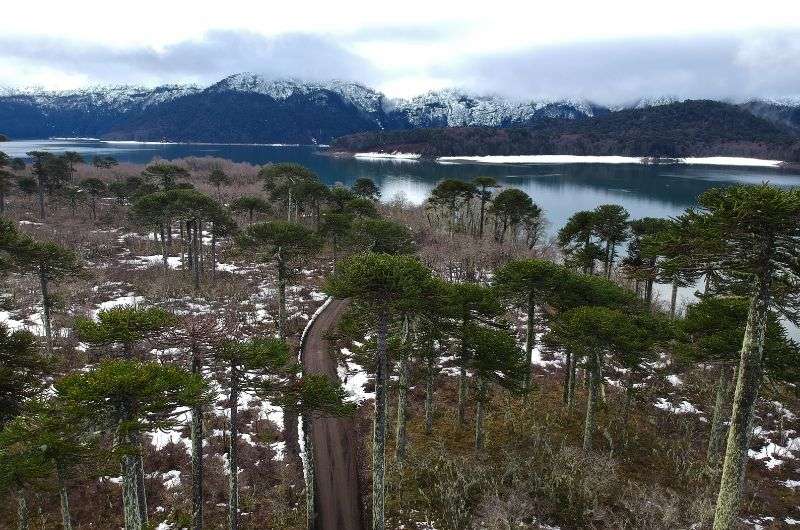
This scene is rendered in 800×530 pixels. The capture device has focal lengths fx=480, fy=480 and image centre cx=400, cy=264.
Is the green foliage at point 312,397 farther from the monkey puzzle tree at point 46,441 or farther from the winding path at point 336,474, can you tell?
the winding path at point 336,474

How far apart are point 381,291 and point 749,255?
11.1m

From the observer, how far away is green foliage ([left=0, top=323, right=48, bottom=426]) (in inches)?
610

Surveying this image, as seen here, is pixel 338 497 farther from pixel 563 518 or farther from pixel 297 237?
pixel 297 237

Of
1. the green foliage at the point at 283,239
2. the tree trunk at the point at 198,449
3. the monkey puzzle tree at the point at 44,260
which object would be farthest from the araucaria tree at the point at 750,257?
the monkey puzzle tree at the point at 44,260

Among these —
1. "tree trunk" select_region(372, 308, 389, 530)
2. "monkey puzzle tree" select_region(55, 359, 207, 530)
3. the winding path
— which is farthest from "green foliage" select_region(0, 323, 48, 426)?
the winding path

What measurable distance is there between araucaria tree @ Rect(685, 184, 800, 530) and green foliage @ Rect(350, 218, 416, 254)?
25297 millimetres

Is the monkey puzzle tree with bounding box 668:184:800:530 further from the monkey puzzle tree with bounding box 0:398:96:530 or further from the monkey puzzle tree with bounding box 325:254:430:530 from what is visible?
the monkey puzzle tree with bounding box 0:398:96:530

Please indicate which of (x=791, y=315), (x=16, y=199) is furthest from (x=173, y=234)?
(x=791, y=315)

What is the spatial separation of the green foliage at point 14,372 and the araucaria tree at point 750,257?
2136 cm

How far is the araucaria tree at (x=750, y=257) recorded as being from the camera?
12359 mm

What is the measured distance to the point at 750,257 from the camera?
13.6m

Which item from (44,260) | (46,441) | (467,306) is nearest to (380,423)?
(467,306)

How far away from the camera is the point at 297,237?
3459 centimetres

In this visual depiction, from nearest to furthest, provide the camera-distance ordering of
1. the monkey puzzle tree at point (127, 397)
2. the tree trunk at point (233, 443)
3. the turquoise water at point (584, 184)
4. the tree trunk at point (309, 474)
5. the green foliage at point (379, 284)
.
→ the monkey puzzle tree at point (127, 397) < the tree trunk at point (233, 443) < the green foliage at point (379, 284) < the tree trunk at point (309, 474) < the turquoise water at point (584, 184)
